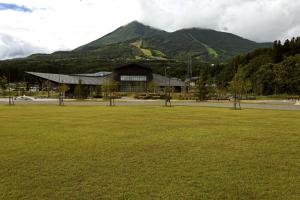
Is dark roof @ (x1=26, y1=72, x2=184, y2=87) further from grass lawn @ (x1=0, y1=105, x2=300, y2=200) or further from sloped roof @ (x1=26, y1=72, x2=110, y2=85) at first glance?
grass lawn @ (x1=0, y1=105, x2=300, y2=200)

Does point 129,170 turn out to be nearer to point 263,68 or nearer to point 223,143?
point 223,143

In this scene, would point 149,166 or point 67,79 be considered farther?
point 67,79

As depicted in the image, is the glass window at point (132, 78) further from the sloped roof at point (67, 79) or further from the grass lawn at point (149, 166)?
the grass lawn at point (149, 166)

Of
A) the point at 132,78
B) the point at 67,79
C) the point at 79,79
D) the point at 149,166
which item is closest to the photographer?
the point at 149,166

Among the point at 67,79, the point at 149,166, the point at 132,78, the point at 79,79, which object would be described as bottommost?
the point at 149,166

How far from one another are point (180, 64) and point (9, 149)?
512 feet

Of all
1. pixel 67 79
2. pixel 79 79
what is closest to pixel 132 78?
pixel 79 79

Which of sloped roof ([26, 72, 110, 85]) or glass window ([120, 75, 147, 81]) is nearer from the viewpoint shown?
sloped roof ([26, 72, 110, 85])

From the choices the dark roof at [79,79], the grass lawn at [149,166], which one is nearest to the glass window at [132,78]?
the dark roof at [79,79]

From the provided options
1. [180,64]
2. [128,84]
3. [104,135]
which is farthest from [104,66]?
[104,135]

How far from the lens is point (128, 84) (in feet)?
316

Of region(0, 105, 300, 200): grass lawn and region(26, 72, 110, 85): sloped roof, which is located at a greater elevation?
region(26, 72, 110, 85): sloped roof

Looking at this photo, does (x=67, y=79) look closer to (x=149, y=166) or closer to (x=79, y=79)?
(x=79, y=79)

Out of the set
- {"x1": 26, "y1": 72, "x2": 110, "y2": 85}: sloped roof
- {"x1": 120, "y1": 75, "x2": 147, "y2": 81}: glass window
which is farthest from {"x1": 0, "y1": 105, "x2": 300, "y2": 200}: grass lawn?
{"x1": 120, "y1": 75, "x2": 147, "y2": 81}: glass window
